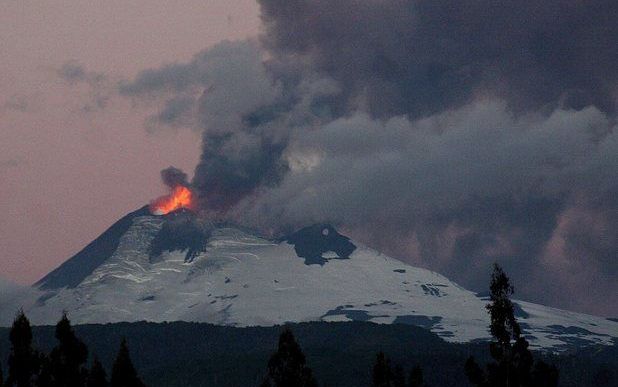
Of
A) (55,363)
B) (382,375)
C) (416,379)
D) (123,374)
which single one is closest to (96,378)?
(123,374)

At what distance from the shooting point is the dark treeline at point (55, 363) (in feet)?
288

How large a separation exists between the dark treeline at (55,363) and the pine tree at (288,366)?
11713mm

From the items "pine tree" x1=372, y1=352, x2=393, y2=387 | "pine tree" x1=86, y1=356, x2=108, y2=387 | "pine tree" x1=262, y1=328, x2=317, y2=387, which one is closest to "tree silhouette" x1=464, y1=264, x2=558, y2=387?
"pine tree" x1=262, y1=328, x2=317, y2=387

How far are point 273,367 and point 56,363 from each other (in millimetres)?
18057

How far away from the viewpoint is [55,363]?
298ft

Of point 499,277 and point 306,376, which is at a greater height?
point 499,277

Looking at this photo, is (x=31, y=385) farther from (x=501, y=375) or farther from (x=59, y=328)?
(x=501, y=375)

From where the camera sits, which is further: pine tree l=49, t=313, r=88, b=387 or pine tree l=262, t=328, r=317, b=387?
pine tree l=262, t=328, r=317, b=387

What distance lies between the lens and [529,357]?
90000mm

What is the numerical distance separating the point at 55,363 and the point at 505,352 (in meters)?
35.1

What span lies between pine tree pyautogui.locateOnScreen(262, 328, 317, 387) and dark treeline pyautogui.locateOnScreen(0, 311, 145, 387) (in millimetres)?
11713

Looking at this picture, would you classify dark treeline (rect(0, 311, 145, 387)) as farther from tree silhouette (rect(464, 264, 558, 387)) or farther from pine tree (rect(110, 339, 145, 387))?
tree silhouette (rect(464, 264, 558, 387))

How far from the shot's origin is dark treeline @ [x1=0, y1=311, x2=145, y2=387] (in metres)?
87.8

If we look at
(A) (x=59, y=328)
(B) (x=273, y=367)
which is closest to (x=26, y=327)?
(A) (x=59, y=328)
